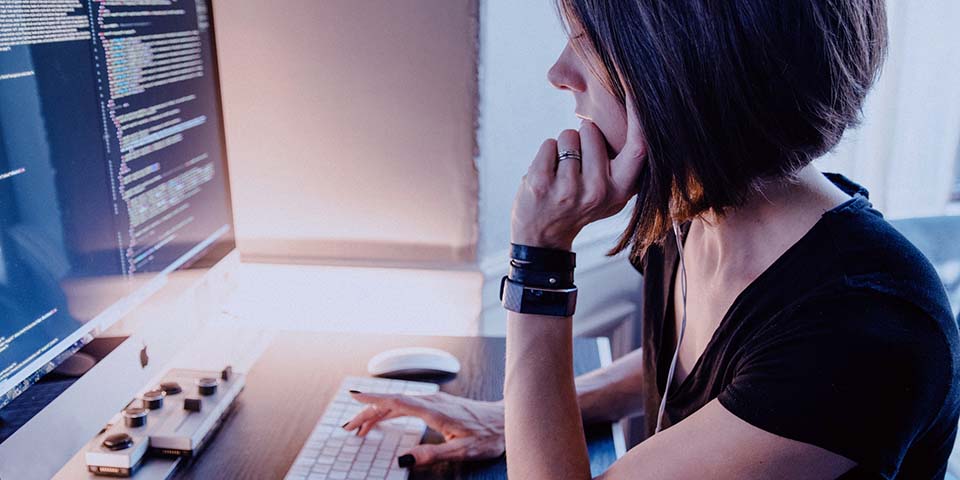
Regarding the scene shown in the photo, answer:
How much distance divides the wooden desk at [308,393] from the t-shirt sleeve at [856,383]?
0.25 m

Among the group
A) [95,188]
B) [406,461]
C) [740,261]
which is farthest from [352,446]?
[740,261]

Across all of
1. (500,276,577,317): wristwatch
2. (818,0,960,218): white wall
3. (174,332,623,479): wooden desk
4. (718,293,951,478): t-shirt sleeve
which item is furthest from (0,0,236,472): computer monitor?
(818,0,960,218): white wall

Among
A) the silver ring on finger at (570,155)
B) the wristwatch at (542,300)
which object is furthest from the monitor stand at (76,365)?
the silver ring on finger at (570,155)

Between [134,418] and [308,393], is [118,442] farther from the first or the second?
[308,393]

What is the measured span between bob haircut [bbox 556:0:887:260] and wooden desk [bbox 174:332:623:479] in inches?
14.1

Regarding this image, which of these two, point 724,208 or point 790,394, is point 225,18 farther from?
point 790,394

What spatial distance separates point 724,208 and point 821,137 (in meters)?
0.13

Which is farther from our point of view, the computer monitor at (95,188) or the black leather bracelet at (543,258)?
the black leather bracelet at (543,258)

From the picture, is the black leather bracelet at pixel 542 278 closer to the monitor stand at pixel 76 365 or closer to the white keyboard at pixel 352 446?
the white keyboard at pixel 352 446

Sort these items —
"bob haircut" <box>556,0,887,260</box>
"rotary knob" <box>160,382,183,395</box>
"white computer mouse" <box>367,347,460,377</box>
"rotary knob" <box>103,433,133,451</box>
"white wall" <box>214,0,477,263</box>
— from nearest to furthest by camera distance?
"bob haircut" <box>556,0,887,260</box>, "rotary knob" <box>103,433,133,451</box>, "rotary knob" <box>160,382,183,395</box>, "white computer mouse" <box>367,347,460,377</box>, "white wall" <box>214,0,477,263</box>

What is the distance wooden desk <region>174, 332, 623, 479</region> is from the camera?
92 cm

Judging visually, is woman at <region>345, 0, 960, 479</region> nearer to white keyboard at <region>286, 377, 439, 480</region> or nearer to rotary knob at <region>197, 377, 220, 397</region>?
white keyboard at <region>286, 377, 439, 480</region>

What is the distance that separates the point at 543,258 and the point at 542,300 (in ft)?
0.17

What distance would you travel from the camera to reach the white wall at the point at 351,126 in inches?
50.3
